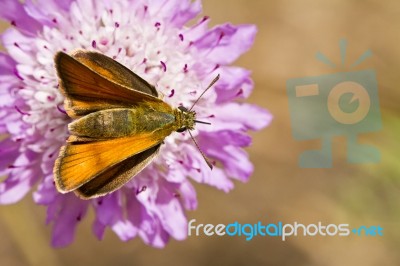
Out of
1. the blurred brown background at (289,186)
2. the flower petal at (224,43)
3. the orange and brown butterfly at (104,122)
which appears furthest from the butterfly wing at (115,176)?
the blurred brown background at (289,186)

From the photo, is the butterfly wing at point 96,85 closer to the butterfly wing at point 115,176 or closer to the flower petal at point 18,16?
the butterfly wing at point 115,176

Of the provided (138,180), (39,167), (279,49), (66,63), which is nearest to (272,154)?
(279,49)

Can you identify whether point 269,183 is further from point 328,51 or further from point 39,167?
point 39,167

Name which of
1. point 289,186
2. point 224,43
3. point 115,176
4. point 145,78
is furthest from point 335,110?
point 115,176

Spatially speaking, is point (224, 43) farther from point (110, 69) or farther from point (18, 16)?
point (18, 16)

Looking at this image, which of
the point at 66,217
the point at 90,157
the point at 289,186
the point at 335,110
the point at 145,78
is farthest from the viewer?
the point at 289,186

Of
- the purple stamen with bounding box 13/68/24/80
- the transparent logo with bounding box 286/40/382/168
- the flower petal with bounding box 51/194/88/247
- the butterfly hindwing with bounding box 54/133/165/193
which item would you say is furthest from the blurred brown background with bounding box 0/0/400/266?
the butterfly hindwing with bounding box 54/133/165/193
